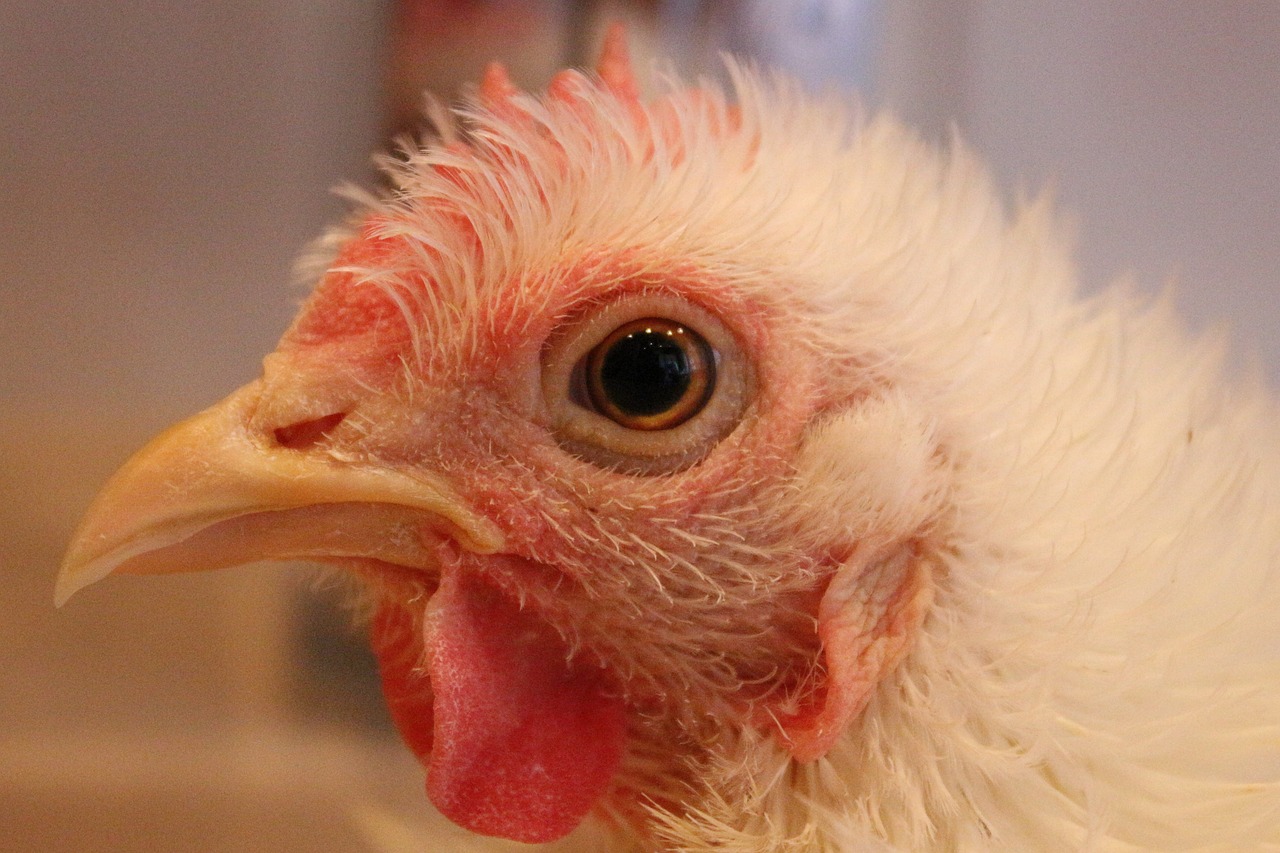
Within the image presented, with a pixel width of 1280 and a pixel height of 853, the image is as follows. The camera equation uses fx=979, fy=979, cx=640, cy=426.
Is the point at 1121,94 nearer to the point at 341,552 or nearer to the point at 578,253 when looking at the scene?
the point at 578,253

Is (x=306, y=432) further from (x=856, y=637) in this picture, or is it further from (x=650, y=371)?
(x=856, y=637)

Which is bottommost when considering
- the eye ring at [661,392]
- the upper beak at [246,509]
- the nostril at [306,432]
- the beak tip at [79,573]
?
the beak tip at [79,573]

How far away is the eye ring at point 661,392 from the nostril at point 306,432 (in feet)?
0.59

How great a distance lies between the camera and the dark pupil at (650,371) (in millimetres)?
716

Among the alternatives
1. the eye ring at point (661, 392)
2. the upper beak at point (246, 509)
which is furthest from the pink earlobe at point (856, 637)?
the upper beak at point (246, 509)

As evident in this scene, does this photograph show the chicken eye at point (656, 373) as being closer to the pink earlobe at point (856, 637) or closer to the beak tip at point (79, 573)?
the pink earlobe at point (856, 637)

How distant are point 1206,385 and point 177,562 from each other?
928mm

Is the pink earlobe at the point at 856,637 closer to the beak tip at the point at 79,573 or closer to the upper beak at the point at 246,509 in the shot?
the upper beak at the point at 246,509

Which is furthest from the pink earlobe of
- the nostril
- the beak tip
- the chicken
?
the beak tip

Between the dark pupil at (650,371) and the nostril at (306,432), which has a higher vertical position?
the dark pupil at (650,371)

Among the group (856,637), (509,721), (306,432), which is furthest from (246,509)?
(856,637)

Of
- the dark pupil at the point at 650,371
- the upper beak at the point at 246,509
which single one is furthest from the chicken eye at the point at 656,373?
the upper beak at the point at 246,509

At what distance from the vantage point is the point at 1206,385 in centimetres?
94

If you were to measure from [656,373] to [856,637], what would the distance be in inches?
9.6
